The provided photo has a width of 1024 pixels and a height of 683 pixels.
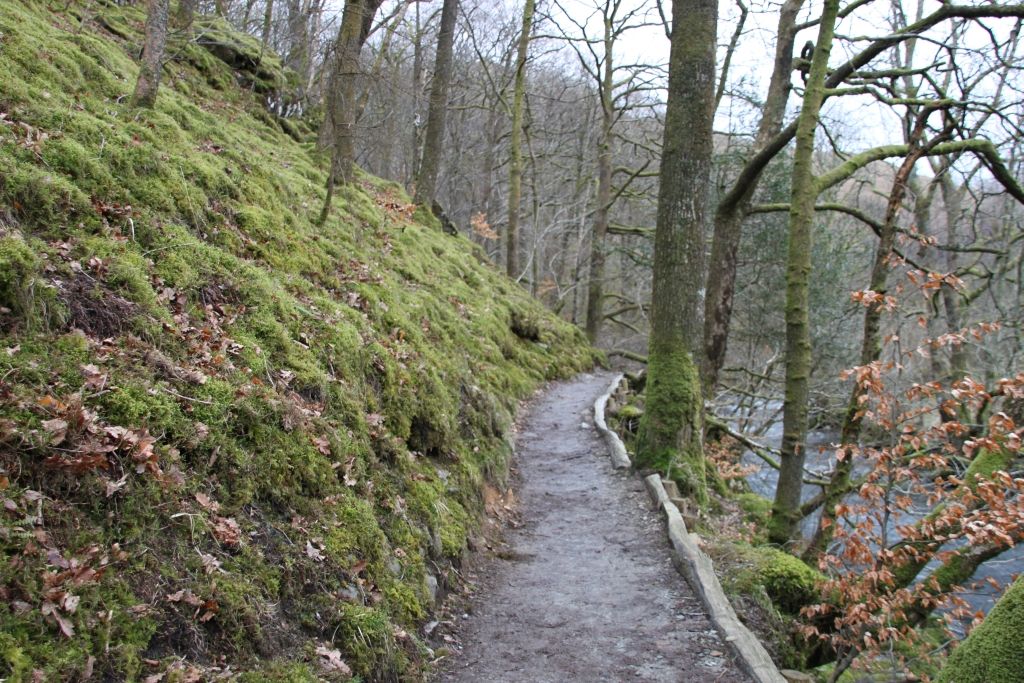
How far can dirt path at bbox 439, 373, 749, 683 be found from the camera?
14.5ft

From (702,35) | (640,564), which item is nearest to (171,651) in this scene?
(640,564)

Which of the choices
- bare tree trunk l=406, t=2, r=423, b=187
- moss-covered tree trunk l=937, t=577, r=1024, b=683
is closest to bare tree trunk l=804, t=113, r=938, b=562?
moss-covered tree trunk l=937, t=577, r=1024, b=683

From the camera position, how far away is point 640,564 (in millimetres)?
6137

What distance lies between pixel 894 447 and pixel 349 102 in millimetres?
9204

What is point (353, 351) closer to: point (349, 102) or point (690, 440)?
point (690, 440)

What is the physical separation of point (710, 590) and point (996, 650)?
3.17 meters

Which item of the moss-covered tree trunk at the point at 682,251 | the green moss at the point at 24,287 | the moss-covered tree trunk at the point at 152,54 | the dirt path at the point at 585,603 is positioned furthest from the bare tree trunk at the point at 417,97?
the green moss at the point at 24,287

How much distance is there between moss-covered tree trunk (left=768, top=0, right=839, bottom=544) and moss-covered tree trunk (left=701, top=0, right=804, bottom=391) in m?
2.80

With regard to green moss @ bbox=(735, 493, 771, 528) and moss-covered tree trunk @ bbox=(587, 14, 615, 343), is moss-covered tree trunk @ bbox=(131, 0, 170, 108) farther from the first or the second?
moss-covered tree trunk @ bbox=(587, 14, 615, 343)

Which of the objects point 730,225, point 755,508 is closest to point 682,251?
point 730,225

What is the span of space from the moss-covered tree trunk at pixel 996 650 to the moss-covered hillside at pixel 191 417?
8.97ft

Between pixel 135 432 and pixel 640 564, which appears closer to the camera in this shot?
pixel 135 432

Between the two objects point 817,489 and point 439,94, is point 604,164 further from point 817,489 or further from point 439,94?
point 817,489

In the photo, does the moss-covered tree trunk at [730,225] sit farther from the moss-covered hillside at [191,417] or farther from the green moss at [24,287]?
the green moss at [24,287]
